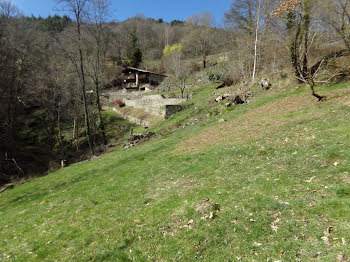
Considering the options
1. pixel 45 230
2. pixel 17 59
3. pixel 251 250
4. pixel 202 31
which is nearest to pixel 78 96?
pixel 17 59

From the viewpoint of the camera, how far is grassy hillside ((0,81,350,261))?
5.07m

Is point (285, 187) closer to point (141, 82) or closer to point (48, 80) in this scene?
point (48, 80)

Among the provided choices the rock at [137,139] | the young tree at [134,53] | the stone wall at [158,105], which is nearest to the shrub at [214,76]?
the stone wall at [158,105]

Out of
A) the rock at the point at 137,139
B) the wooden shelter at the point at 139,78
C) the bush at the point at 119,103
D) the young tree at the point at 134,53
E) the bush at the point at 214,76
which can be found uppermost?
the young tree at the point at 134,53

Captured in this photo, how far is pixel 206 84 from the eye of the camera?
47812 mm

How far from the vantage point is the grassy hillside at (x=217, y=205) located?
507 cm

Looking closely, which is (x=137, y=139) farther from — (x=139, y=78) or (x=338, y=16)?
(x=139, y=78)

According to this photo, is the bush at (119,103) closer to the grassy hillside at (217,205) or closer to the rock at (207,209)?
the grassy hillside at (217,205)

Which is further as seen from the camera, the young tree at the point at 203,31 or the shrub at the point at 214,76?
the young tree at the point at 203,31

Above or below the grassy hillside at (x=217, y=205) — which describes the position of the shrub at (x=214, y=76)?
above

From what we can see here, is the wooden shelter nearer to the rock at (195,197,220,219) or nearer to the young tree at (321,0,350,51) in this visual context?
the young tree at (321,0,350,51)

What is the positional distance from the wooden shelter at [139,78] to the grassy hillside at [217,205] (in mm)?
55483

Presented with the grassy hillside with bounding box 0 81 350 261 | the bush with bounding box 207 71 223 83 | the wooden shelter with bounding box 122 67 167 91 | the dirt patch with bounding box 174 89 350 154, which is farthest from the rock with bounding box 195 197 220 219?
the wooden shelter with bounding box 122 67 167 91

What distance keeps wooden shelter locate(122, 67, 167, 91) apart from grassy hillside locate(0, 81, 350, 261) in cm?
5548
